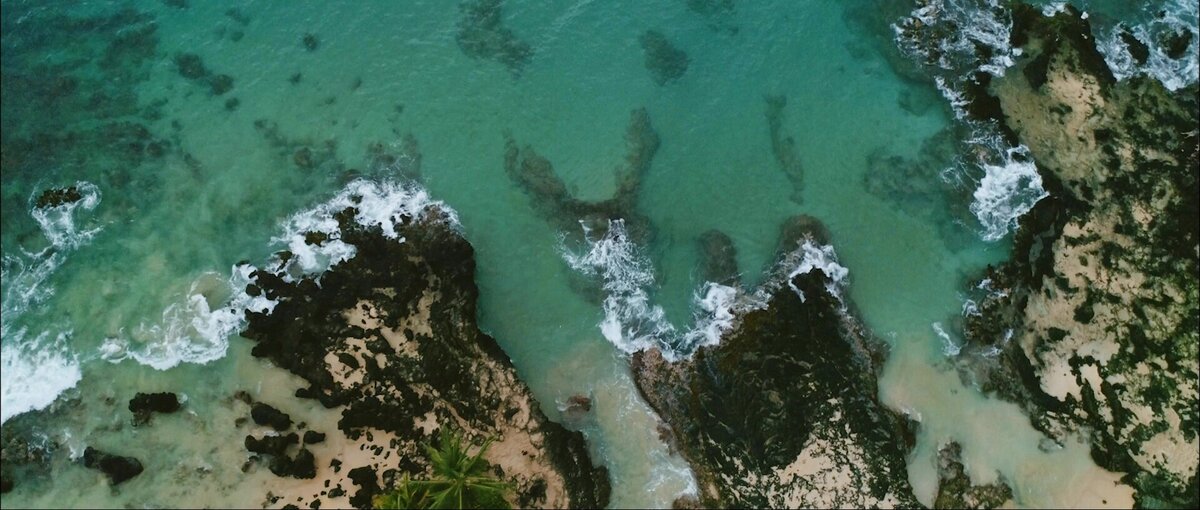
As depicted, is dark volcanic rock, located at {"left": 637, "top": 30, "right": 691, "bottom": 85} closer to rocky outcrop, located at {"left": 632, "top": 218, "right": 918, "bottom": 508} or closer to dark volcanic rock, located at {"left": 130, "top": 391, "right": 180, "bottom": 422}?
rocky outcrop, located at {"left": 632, "top": 218, "right": 918, "bottom": 508}

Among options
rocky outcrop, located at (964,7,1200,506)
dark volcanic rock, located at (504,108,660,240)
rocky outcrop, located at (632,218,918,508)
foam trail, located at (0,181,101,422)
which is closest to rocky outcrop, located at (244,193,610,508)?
dark volcanic rock, located at (504,108,660,240)

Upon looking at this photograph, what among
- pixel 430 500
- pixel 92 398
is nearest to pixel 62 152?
pixel 92 398

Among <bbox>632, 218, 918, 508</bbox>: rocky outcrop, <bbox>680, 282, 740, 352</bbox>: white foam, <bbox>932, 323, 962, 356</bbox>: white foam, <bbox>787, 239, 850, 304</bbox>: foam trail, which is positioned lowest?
<bbox>632, 218, 918, 508</bbox>: rocky outcrop

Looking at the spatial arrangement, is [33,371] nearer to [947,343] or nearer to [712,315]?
[712,315]

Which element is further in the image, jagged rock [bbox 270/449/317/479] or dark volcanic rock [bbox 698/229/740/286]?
dark volcanic rock [bbox 698/229/740/286]

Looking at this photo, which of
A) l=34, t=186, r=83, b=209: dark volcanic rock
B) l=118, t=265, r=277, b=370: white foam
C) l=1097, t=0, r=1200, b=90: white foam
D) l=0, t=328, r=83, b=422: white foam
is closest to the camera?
l=0, t=328, r=83, b=422: white foam

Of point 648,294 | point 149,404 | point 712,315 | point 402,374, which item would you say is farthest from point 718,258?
point 149,404

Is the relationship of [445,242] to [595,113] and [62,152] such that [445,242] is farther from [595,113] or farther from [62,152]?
[62,152]

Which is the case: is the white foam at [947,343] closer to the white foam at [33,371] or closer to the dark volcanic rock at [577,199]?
the dark volcanic rock at [577,199]
